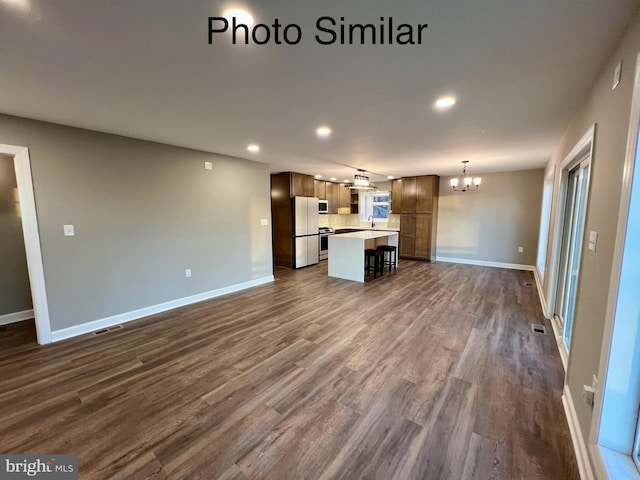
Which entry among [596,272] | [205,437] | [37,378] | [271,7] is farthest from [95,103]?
[596,272]

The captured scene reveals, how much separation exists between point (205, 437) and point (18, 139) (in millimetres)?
3377

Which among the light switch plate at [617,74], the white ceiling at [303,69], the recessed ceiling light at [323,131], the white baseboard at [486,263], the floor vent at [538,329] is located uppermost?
the recessed ceiling light at [323,131]

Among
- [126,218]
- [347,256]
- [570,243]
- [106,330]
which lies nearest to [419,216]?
[347,256]

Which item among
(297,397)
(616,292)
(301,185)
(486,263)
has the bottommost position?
(297,397)

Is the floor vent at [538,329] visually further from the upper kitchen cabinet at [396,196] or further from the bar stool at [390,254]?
the upper kitchen cabinet at [396,196]

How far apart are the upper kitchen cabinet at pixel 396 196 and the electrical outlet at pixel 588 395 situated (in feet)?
20.9

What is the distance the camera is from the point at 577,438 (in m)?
1.58

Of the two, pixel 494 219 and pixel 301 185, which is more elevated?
pixel 301 185

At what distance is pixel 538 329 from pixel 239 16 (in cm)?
423

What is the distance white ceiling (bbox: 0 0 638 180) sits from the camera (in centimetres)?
128

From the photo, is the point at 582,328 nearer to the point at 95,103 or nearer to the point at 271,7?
the point at 271,7

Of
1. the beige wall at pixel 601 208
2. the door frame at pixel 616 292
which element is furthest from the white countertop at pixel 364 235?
the door frame at pixel 616 292

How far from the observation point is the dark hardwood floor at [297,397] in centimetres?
153

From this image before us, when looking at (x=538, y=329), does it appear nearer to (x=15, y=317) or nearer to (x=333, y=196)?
(x=333, y=196)
